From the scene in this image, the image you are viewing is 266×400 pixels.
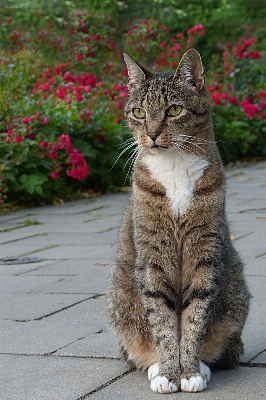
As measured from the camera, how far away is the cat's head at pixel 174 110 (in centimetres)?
371

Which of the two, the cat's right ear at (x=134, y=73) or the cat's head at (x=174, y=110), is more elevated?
the cat's right ear at (x=134, y=73)

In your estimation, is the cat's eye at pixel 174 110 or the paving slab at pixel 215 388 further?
the cat's eye at pixel 174 110

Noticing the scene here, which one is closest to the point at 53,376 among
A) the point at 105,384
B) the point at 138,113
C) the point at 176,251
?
the point at 105,384

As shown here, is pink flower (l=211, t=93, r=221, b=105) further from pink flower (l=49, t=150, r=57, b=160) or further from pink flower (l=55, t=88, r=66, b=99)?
pink flower (l=49, t=150, r=57, b=160)

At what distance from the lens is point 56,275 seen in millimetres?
6047

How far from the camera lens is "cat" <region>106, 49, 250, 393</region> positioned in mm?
3537

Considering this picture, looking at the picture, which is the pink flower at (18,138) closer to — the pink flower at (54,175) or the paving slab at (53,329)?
the pink flower at (54,175)

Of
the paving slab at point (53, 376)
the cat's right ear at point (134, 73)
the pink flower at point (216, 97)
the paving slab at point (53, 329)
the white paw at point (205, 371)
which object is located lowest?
the paving slab at point (53, 329)

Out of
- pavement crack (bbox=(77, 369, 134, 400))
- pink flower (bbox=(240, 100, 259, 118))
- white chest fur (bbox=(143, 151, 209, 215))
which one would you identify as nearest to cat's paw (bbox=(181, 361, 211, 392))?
pavement crack (bbox=(77, 369, 134, 400))

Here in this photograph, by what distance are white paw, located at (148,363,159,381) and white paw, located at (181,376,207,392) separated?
160 mm

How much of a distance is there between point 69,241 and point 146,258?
3896mm

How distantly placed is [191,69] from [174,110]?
25 cm

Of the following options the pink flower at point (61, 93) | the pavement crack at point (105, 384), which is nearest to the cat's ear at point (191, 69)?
the pavement crack at point (105, 384)

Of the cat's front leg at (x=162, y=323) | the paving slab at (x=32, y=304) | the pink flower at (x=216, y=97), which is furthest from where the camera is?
the pink flower at (x=216, y=97)
